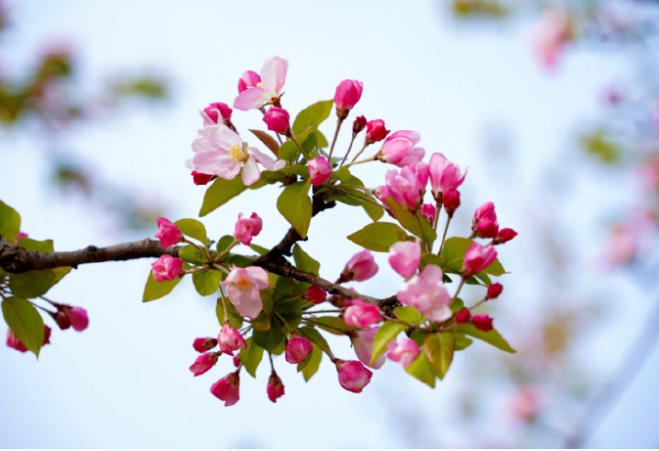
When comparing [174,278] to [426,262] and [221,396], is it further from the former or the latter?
[426,262]

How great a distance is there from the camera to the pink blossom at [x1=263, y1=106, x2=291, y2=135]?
2.41ft

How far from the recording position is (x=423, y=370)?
0.60 m

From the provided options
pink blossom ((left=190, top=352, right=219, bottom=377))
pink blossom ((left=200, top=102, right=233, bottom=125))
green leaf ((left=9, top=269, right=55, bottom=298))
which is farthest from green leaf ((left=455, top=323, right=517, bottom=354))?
green leaf ((left=9, top=269, right=55, bottom=298))

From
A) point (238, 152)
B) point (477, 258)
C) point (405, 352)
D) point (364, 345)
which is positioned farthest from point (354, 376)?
point (238, 152)

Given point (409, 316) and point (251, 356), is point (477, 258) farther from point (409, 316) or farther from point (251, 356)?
point (251, 356)

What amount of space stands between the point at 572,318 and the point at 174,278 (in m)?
5.60

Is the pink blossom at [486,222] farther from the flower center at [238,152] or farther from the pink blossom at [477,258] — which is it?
the flower center at [238,152]

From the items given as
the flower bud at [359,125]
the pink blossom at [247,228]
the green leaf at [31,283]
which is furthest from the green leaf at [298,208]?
the green leaf at [31,283]

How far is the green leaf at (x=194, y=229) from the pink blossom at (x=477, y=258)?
0.42m

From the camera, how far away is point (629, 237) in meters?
4.19

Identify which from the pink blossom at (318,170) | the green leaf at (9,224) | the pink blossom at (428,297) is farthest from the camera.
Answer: the green leaf at (9,224)

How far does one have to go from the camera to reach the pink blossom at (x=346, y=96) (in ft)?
2.64

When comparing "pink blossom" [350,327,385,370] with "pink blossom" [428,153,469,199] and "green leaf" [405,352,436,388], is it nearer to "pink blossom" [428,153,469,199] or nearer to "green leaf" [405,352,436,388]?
"green leaf" [405,352,436,388]

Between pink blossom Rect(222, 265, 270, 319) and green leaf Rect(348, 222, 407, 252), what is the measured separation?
143 millimetres
